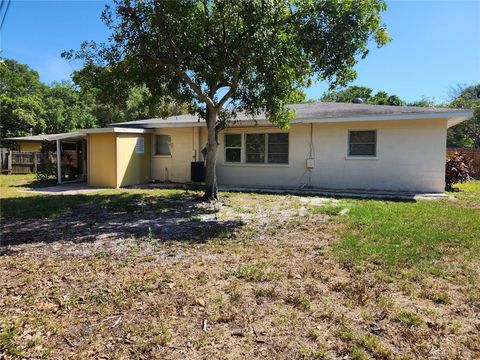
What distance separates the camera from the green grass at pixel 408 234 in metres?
4.91

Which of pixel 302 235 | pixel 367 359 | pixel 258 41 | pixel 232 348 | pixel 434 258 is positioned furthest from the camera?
pixel 258 41

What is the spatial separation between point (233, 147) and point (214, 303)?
1139 cm

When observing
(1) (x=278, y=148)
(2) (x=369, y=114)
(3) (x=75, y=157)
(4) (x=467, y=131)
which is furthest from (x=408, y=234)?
(4) (x=467, y=131)

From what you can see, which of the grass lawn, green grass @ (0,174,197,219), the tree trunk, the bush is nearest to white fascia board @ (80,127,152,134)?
green grass @ (0,174,197,219)

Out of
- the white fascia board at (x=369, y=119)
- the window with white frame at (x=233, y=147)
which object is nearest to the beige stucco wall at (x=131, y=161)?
the white fascia board at (x=369, y=119)

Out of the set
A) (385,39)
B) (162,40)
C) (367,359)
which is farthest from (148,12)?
(367,359)

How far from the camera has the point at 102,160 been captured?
14.2 m

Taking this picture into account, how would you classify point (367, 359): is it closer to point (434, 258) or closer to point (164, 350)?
point (164, 350)

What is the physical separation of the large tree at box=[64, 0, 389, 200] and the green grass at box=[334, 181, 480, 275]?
3.81 m

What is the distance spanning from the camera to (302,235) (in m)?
6.36

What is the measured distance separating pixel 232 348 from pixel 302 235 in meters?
3.72

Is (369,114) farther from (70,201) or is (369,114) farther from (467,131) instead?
(467,131)

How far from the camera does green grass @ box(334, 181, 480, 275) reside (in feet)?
16.1

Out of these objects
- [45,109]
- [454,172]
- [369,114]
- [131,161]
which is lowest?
[454,172]
